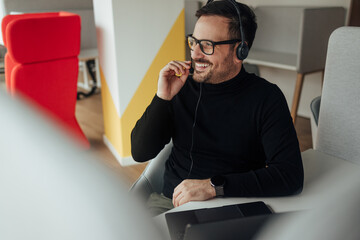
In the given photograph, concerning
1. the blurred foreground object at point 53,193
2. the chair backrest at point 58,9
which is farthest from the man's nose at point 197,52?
the chair backrest at point 58,9

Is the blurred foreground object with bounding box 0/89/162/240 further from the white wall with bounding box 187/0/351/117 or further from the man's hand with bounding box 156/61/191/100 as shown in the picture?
the white wall with bounding box 187/0/351/117

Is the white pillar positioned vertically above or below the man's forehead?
below

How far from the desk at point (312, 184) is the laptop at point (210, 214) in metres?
0.03

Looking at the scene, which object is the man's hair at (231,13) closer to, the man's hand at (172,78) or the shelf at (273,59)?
the man's hand at (172,78)

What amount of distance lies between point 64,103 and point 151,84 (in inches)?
28.3

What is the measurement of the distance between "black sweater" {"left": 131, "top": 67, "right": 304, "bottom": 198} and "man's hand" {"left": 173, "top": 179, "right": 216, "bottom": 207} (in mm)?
178

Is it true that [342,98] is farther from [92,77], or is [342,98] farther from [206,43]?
[92,77]

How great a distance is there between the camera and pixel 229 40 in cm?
121

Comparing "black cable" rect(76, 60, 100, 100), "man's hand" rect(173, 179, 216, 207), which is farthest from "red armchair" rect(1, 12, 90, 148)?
"black cable" rect(76, 60, 100, 100)

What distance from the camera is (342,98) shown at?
1249mm

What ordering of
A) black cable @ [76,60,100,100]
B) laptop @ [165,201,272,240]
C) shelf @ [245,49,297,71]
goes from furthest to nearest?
black cable @ [76,60,100,100] → shelf @ [245,49,297,71] → laptop @ [165,201,272,240]

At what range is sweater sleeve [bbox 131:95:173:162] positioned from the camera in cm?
126

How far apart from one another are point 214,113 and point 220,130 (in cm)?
6

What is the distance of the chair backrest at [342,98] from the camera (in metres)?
1.20
